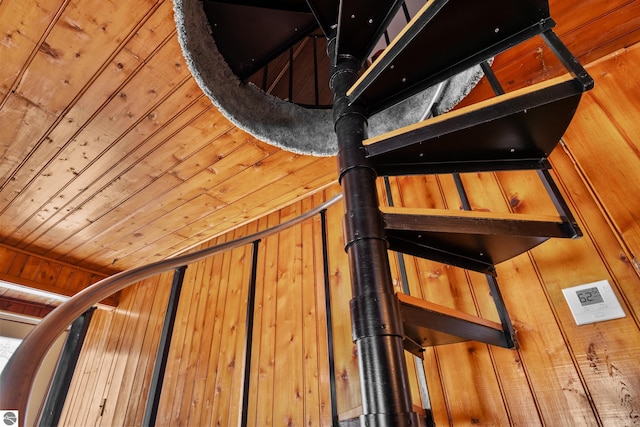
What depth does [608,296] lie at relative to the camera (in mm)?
1109

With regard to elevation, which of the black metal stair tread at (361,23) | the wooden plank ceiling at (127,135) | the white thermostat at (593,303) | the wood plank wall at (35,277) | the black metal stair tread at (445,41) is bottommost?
the white thermostat at (593,303)

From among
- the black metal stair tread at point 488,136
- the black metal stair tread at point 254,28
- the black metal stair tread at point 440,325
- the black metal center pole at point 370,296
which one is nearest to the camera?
the black metal center pole at point 370,296

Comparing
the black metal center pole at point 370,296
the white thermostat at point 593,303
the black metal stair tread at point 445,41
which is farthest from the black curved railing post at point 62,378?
the white thermostat at point 593,303

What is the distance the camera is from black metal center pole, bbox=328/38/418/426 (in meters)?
0.68

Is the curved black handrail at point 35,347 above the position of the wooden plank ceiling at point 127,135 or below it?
below

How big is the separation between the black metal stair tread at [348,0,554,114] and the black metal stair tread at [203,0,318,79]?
71cm

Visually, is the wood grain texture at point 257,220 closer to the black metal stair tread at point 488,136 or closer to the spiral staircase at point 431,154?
the spiral staircase at point 431,154

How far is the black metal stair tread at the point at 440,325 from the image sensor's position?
2.93 feet

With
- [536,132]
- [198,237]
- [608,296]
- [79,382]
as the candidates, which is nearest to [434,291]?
[608,296]

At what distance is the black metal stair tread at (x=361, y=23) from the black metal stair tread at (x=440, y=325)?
2.78 ft

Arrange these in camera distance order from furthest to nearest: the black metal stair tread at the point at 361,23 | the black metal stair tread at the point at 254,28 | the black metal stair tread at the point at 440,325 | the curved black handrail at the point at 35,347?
the black metal stair tread at the point at 254,28, the black metal stair tread at the point at 361,23, the black metal stair tread at the point at 440,325, the curved black handrail at the point at 35,347

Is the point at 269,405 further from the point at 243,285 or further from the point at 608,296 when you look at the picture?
the point at 608,296

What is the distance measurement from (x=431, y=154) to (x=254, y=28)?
100 centimetres

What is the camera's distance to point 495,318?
1.29 metres
